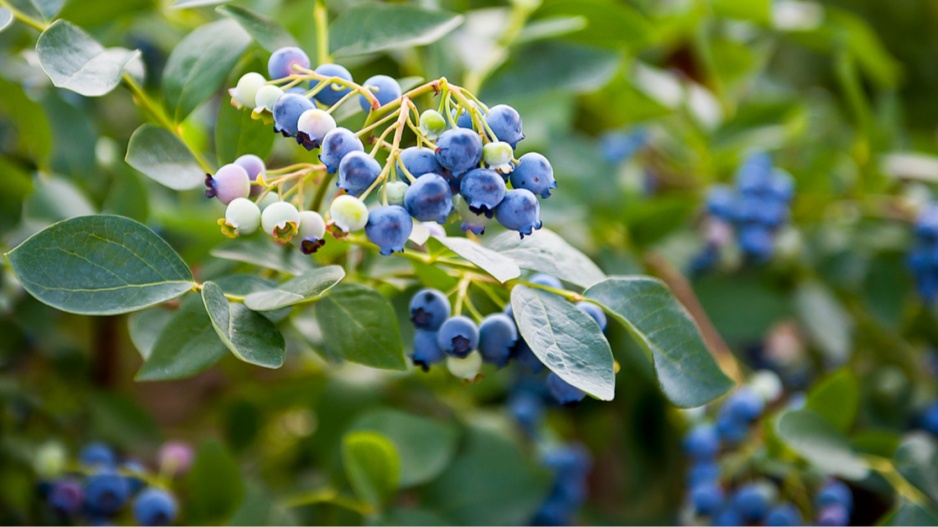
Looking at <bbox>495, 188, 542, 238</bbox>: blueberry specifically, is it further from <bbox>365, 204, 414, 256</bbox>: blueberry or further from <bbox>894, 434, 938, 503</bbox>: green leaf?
<bbox>894, 434, 938, 503</bbox>: green leaf

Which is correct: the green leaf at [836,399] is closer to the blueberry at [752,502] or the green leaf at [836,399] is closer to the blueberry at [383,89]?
the blueberry at [752,502]

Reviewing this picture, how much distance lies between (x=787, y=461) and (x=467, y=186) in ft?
1.76

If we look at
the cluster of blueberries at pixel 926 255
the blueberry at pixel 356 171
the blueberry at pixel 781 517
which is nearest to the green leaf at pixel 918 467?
the blueberry at pixel 781 517

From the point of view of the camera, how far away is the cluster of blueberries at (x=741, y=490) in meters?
0.85

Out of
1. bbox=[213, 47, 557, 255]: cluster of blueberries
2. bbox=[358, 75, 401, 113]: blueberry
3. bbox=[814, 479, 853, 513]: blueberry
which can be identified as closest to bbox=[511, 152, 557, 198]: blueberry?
bbox=[213, 47, 557, 255]: cluster of blueberries

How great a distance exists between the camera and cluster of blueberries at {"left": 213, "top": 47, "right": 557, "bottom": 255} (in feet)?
1.55

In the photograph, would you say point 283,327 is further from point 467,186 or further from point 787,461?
point 787,461

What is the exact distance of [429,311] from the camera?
A: 22.3 inches

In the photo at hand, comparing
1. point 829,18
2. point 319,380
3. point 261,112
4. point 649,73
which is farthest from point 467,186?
point 829,18

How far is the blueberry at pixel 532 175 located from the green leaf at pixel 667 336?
9 centimetres

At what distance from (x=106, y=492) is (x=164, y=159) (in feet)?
1.36

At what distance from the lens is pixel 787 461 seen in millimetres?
825

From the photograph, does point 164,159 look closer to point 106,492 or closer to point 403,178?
point 403,178

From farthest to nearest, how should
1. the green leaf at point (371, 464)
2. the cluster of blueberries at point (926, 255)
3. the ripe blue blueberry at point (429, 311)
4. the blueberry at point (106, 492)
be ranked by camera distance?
1. the cluster of blueberries at point (926, 255)
2. the blueberry at point (106, 492)
3. the green leaf at point (371, 464)
4. the ripe blue blueberry at point (429, 311)
